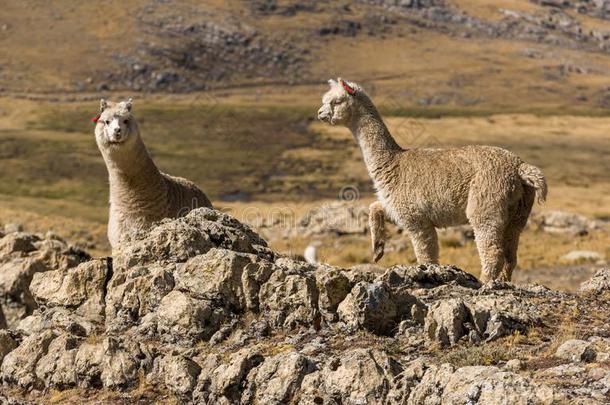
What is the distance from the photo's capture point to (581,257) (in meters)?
27.1

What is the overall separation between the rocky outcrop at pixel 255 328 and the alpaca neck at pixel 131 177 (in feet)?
9.44

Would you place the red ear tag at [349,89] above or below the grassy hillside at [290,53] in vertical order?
above

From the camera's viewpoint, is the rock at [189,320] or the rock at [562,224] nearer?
the rock at [189,320]

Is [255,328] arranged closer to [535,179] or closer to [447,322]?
[447,322]

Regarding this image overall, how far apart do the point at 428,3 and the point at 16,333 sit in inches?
7582

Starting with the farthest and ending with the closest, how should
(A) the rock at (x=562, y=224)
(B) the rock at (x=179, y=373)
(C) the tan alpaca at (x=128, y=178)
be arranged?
(A) the rock at (x=562, y=224), (C) the tan alpaca at (x=128, y=178), (B) the rock at (x=179, y=373)

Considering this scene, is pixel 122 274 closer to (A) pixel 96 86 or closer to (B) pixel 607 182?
(B) pixel 607 182

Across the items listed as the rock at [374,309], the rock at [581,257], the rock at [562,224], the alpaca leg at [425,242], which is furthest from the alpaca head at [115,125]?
the rock at [562,224]

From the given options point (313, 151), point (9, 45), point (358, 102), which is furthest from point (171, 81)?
point (358, 102)

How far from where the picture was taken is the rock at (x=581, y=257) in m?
26.9

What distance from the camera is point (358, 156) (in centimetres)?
9019

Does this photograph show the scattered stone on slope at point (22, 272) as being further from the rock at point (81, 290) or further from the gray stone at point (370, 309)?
the gray stone at point (370, 309)

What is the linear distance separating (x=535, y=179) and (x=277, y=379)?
5551mm

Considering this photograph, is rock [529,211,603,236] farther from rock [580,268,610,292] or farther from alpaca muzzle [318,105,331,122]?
rock [580,268,610,292]
